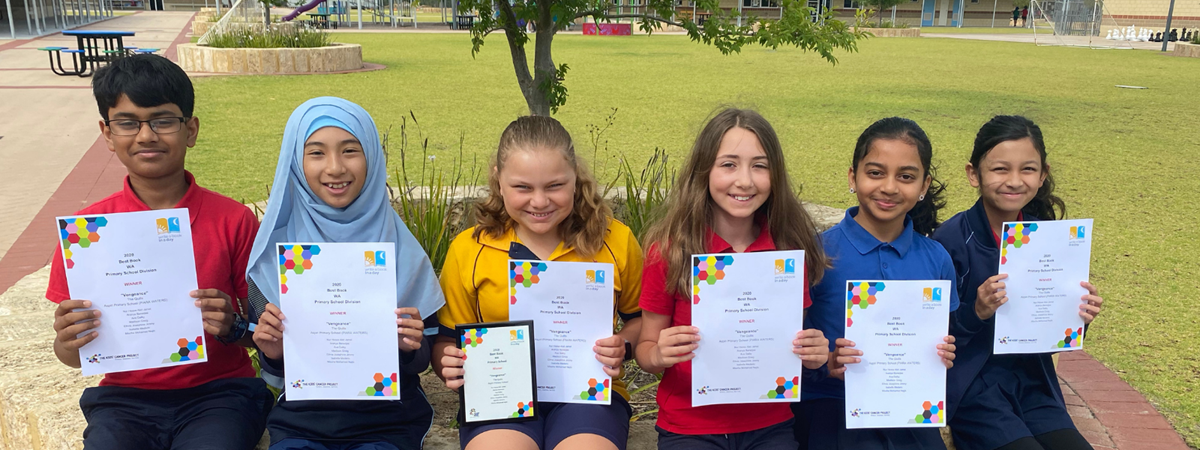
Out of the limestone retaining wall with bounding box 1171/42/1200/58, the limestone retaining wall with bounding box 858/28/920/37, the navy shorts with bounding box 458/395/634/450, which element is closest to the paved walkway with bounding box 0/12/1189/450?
the navy shorts with bounding box 458/395/634/450

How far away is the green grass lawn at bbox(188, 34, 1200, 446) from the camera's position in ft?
14.1

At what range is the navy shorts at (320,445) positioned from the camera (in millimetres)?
2164

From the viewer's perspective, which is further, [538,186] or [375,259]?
[538,186]

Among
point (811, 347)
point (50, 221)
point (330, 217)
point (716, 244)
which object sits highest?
point (330, 217)

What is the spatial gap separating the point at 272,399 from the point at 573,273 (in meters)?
1.08

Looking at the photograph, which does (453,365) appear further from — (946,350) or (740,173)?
(946,350)

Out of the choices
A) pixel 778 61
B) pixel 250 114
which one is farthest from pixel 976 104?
pixel 250 114

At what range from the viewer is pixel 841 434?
7.86 ft

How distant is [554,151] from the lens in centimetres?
233

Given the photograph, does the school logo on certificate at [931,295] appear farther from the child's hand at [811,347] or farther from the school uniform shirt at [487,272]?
the school uniform shirt at [487,272]

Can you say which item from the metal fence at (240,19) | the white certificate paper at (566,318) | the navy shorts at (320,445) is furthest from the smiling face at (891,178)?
the metal fence at (240,19)

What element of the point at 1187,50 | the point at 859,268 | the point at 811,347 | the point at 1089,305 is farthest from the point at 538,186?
the point at 1187,50

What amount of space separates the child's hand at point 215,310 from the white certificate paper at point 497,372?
66cm

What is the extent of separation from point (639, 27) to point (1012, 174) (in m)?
1.85
